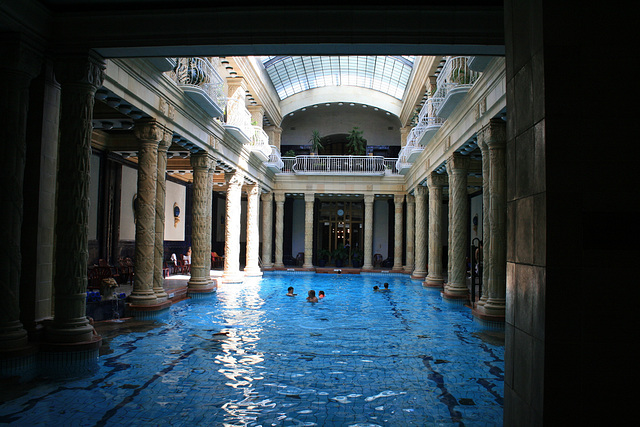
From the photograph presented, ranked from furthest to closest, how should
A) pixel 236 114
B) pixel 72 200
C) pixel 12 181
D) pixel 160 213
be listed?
pixel 236 114 < pixel 160 213 < pixel 72 200 < pixel 12 181

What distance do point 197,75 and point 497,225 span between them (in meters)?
8.50

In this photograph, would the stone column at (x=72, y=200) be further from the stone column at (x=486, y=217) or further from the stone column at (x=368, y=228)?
the stone column at (x=368, y=228)

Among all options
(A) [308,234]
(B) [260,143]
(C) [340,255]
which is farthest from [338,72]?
(C) [340,255]

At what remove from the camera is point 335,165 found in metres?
26.6

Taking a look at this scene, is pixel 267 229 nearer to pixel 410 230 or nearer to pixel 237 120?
pixel 410 230

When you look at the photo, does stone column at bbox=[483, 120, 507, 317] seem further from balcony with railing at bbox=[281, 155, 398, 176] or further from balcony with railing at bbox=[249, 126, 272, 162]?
balcony with railing at bbox=[281, 155, 398, 176]

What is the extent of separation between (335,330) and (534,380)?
7.03 metres

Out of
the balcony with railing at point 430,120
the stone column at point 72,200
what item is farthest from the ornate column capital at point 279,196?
the stone column at point 72,200

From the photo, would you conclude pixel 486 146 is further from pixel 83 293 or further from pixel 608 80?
pixel 83 293

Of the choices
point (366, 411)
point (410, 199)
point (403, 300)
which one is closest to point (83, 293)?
point (366, 411)

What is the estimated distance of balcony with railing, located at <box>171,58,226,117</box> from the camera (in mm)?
11430

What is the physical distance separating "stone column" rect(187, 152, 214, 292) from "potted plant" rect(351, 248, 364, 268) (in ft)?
47.8

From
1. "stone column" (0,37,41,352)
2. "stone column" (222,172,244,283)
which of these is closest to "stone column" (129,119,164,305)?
"stone column" (0,37,41,352)

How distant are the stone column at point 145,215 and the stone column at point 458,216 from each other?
8.52m
